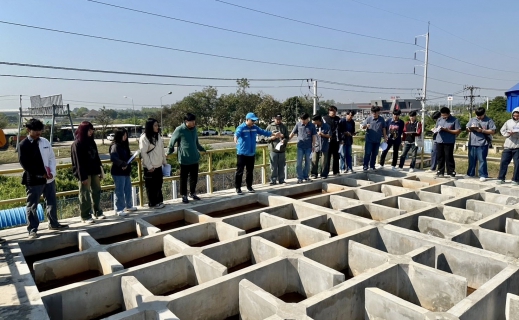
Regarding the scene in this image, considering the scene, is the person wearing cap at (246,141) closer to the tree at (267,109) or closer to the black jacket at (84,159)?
the black jacket at (84,159)

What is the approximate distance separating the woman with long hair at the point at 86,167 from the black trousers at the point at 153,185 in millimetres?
846

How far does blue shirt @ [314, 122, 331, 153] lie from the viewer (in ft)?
28.2

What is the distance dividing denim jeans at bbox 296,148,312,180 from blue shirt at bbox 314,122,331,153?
0.22 m

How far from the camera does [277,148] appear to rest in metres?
8.06

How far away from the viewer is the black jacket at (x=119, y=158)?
609 cm

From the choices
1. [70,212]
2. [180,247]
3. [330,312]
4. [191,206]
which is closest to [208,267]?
[180,247]


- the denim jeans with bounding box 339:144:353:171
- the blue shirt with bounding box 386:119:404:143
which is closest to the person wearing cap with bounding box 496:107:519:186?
the blue shirt with bounding box 386:119:404:143

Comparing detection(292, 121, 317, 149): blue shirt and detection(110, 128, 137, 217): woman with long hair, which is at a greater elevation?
detection(292, 121, 317, 149): blue shirt

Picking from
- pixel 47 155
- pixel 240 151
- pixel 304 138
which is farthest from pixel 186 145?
pixel 304 138

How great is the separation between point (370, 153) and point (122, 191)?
20.9ft

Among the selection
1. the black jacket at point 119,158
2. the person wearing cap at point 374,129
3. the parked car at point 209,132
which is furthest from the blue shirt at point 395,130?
the parked car at point 209,132

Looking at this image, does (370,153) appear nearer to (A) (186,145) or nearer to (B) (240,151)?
(B) (240,151)

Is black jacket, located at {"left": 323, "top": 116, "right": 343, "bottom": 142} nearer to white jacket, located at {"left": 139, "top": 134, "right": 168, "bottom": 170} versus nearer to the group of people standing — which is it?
the group of people standing

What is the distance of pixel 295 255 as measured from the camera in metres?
4.61
